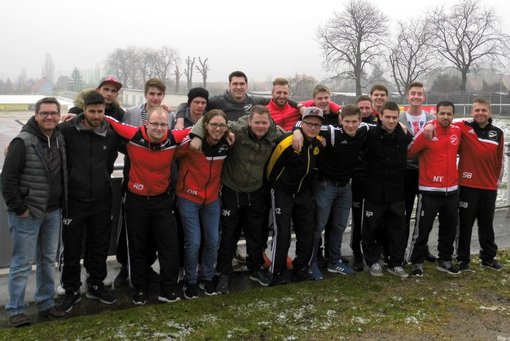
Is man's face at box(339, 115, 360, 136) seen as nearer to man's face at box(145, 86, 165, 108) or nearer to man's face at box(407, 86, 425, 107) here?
man's face at box(407, 86, 425, 107)

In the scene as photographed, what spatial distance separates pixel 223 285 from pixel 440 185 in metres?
2.57

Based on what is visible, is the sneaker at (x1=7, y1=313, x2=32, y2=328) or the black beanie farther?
the black beanie

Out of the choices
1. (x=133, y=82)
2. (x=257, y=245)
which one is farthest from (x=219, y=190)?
(x=133, y=82)

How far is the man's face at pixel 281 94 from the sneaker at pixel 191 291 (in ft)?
7.46

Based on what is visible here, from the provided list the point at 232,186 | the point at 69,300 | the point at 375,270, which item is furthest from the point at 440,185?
the point at 69,300

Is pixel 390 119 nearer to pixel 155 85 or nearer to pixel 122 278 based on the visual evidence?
pixel 155 85

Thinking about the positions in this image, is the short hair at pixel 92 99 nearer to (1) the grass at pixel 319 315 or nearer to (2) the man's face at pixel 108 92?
(2) the man's face at pixel 108 92

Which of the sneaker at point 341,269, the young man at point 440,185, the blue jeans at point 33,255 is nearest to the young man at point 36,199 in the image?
the blue jeans at point 33,255

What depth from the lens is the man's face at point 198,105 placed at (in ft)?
16.1

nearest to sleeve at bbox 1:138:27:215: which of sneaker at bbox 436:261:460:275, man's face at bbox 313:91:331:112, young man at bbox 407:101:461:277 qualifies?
man's face at bbox 313:91:331:112

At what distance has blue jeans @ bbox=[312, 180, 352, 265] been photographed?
4.99m

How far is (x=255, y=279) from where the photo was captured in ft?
16.1

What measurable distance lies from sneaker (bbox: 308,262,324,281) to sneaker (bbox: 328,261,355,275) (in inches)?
8.6

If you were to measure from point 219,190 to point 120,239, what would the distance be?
114 cm
